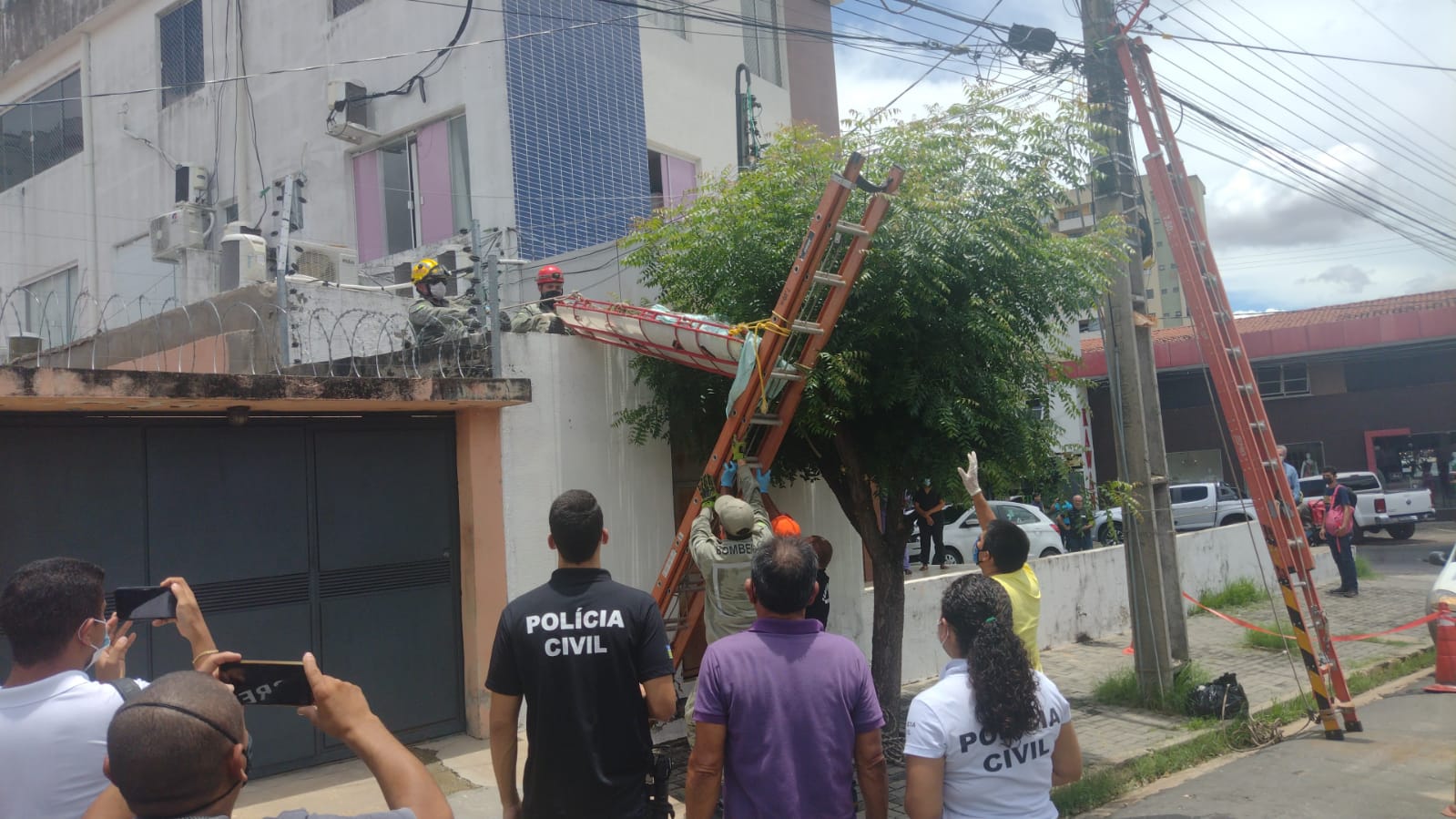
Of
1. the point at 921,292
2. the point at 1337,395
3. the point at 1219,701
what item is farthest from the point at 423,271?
the point at 1337,395

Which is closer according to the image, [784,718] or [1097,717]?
[784,718]

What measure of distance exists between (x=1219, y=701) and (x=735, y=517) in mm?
4959

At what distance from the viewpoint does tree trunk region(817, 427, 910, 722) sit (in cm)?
746

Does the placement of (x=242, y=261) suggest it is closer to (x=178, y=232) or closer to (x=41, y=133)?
(x=178, y=232)

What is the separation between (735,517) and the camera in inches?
213

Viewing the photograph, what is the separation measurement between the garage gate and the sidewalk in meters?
0.34

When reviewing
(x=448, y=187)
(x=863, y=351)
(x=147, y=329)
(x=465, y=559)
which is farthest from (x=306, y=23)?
(x=863, y=351)

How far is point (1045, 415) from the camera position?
752 cm

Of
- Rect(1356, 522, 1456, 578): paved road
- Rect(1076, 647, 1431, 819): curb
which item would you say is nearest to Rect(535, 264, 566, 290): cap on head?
Rect(1076, 647, 1431, 819): curb

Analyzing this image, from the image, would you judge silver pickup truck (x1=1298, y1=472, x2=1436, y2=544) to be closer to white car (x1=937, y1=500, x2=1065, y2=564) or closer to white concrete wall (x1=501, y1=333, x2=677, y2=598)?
white car (x1=937, y1=500, x2=1065, y2=564)

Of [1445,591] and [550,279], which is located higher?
[550,279]

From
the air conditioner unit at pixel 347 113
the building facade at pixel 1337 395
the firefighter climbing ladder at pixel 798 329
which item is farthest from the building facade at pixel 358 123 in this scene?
the building facade at pixel 1337 395

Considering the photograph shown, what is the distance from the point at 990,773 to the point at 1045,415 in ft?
16.4

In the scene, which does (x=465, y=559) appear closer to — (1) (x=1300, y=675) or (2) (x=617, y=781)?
(2) (x=617, y=781)
